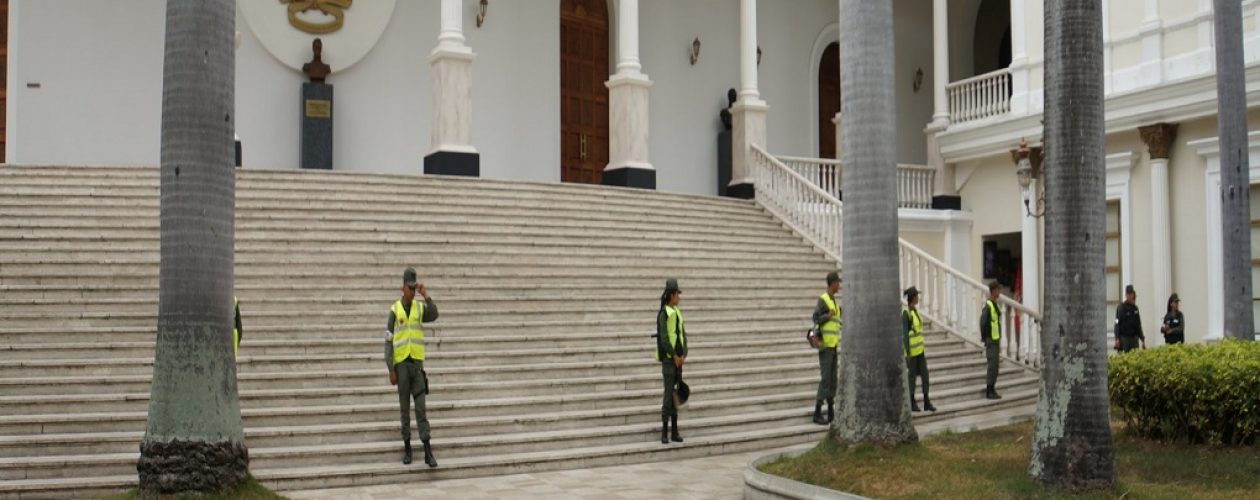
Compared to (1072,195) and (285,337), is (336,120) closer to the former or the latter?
(285,337)

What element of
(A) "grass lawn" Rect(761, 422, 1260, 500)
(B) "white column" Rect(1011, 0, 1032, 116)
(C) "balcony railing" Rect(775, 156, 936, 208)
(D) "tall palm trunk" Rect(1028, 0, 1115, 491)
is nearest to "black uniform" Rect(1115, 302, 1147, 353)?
(B) "white column" Rect(1011, 0, 1032, 116)

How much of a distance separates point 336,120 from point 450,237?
22.4 feet

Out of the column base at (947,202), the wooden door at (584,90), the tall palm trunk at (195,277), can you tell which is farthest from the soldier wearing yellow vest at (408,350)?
the column base at (947,202)

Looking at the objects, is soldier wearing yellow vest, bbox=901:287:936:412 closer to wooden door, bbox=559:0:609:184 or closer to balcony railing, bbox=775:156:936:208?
balcony railing, bbox=775:156:936:208

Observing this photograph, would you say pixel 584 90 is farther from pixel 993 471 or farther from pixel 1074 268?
pixel 1074 268

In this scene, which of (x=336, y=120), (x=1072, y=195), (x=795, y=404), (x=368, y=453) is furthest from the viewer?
(x=336, y=120)

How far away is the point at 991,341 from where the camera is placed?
15.1 metres

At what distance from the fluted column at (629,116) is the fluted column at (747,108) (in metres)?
2.59

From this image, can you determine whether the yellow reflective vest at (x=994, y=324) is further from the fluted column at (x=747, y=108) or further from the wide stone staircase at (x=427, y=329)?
the fluted column at (x=747, y=108)

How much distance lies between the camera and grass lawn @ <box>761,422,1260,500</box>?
802cm

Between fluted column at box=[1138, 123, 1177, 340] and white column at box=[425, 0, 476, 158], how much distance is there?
425 inches

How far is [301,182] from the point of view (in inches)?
640

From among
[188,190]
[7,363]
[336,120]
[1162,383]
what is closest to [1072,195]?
[1162,383]

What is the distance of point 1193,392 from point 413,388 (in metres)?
6.28
